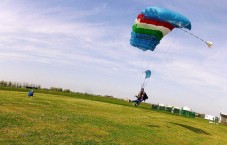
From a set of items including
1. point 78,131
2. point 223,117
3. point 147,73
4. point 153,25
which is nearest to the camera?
point 78,131

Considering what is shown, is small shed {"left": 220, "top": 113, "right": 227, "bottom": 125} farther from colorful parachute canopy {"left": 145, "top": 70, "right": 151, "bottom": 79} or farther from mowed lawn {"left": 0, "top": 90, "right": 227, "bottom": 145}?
mowed lawn {"left": 0, "top": 90, "right": 227, "bottom": 145}

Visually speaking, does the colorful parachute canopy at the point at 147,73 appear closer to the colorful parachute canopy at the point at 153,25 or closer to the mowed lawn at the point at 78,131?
the colorful parachute canopy at the point at 153,25

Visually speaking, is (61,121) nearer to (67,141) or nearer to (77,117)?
(77,117)

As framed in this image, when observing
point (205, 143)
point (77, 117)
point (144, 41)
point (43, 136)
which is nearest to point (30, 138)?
point (43, 136)

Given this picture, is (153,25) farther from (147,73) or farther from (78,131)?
(78,131)

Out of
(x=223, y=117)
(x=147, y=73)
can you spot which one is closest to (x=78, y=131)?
(x=147, y=73)

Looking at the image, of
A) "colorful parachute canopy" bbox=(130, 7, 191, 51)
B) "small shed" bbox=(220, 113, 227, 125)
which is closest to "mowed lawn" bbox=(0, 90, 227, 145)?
"colorful parachute canopy" bbox=(130, 7, 191, 51)

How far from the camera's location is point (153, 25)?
34656mm

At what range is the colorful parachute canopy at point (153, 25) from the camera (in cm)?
3131

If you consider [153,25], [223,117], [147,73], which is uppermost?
[153,25]

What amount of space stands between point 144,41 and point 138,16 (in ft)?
9.80

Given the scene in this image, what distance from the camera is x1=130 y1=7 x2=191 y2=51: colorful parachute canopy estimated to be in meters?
31.3

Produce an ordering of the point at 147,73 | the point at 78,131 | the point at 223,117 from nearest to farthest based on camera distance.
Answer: the point at 78,131
the point at 147,73
the point at 223,117

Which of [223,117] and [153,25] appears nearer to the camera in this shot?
[153,25]
